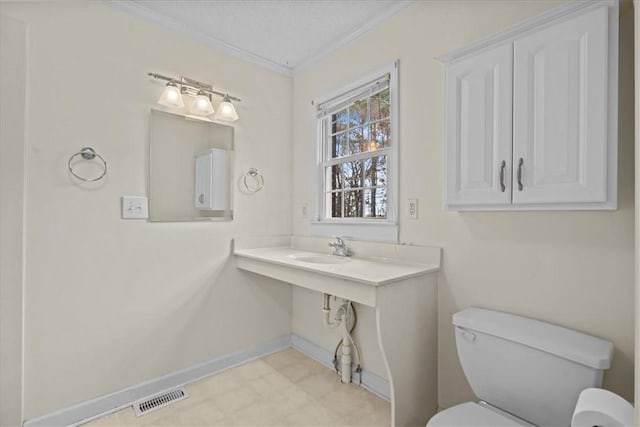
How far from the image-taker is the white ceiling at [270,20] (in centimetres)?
186

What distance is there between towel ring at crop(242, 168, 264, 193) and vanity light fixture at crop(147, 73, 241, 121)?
0.42m

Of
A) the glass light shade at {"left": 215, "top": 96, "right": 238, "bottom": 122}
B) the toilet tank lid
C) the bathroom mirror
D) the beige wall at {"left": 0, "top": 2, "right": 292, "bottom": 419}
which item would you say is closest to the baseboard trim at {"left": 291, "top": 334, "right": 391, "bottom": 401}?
the beige wall at {"left": 0, "top": 2, "right": 292, "bottom": 419}

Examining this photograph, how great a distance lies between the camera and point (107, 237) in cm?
180

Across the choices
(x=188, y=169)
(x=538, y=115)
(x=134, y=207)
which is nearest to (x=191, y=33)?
(x=188, y=169)

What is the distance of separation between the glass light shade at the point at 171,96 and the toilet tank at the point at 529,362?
6.63 ft

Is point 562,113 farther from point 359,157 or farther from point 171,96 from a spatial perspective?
point 171,96

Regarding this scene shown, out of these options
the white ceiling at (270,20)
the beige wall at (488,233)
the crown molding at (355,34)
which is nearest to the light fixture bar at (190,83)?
the white ceiling at (270,20)

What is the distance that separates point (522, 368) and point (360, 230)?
45.8 inches

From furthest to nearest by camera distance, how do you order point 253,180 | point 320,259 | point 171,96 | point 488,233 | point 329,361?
point 253,180 → point 329,361 → point 320,259 → point 171,96 → point 488,233

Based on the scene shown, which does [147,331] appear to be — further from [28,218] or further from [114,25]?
[114,25]

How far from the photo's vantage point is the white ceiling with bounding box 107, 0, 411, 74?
186 centimetres

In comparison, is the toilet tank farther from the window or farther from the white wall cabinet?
the window

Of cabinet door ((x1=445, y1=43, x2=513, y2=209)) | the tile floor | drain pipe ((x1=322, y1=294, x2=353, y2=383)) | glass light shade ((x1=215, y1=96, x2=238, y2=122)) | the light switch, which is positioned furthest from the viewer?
glass light shade ((x1=215, y1=96, x2=238, y2=122))

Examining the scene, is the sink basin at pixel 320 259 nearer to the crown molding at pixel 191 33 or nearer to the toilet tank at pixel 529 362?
the toilet tank at pixel 529 362
